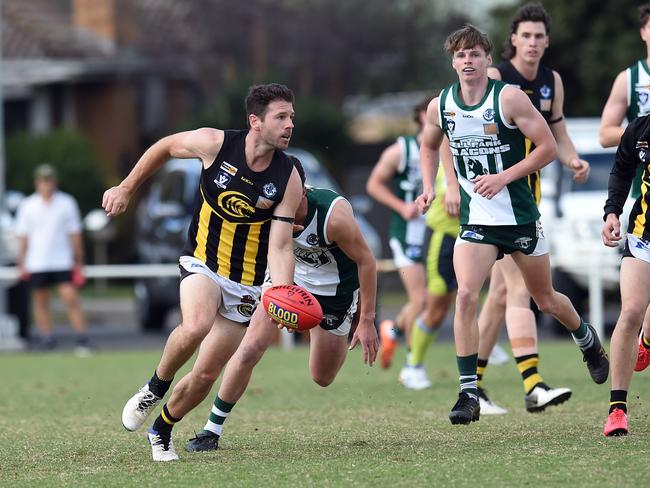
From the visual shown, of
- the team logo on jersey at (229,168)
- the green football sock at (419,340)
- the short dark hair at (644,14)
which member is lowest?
the green football sock at (419,340)

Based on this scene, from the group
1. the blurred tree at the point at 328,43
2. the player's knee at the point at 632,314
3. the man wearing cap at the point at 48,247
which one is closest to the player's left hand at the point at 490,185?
the player's knee at the point at 632,314

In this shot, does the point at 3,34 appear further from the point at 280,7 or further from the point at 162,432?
the point at 162,432

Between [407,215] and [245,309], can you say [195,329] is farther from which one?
[407,215]

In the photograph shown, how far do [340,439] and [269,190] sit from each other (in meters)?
1.63

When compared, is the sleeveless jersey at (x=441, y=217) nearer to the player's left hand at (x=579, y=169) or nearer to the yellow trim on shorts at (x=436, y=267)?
the yellow trim on shorts at (x=436, y=267)

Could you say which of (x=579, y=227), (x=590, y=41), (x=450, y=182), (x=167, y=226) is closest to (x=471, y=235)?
(x=450, y=182)

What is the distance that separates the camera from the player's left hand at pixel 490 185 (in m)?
7.51

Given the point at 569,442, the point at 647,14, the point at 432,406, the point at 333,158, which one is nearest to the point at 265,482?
the point at 569,442

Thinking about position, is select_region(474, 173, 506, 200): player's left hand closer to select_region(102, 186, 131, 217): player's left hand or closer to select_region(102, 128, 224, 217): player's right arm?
select_region(102, 128, 224, 217): player's right arm

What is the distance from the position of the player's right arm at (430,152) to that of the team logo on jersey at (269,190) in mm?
1358

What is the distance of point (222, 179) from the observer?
276 inches

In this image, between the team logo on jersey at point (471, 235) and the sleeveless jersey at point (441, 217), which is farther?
the sleeveless jersey at point (441, 217)

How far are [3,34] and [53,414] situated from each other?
2339 centimetres

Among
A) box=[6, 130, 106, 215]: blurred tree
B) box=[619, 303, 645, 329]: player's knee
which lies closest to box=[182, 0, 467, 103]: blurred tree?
box=[6, 130, 106, 215]: blurred tree
